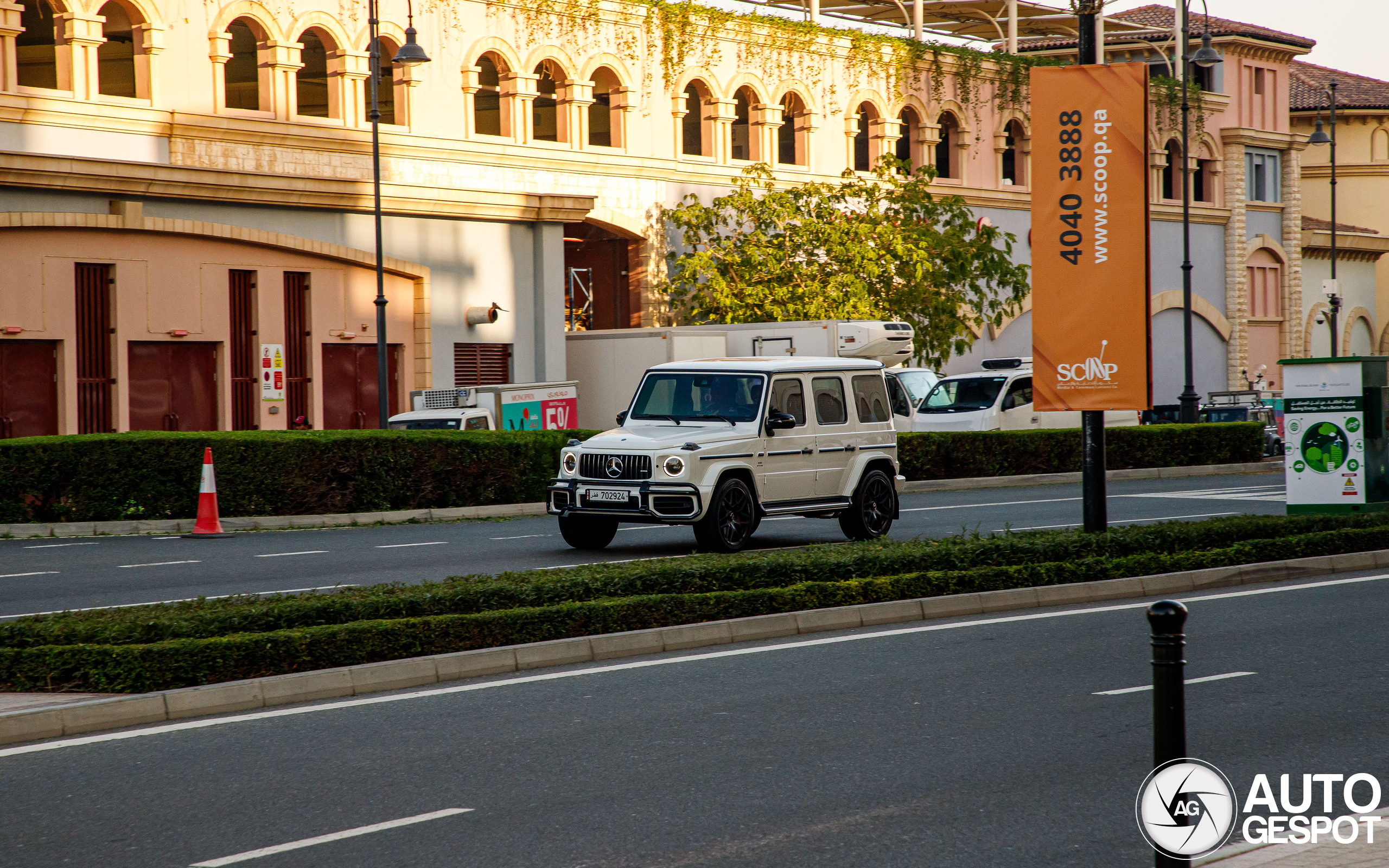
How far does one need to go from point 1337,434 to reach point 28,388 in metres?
21.9

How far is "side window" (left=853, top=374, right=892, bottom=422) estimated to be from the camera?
1794 centimetres

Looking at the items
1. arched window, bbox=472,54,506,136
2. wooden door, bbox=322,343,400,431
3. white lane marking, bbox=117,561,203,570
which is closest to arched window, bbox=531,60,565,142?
arched window, bbox=472,54,506,136

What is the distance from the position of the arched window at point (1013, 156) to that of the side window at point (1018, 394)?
2059 cm

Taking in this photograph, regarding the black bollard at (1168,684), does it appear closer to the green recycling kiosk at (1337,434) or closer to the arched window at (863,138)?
the green recycling kiosk at (1337,434)

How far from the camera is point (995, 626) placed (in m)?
11.9

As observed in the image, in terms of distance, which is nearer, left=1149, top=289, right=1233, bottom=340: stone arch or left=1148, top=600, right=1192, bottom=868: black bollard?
left=1148, top=600, right=1192, bottom=868: black bollard

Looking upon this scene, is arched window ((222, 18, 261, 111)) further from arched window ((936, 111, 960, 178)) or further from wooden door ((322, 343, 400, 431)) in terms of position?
arched window ((936, 111, 960, 178))

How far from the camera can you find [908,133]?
48250 mm

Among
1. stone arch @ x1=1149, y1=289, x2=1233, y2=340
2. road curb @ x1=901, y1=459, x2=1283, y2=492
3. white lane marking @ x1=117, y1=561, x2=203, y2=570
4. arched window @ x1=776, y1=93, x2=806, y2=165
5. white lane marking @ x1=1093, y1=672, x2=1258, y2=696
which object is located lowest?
white lane marking @ x1=1093, y1=672, x2=1258, y2=696

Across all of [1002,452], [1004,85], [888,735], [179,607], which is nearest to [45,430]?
[1002,452]

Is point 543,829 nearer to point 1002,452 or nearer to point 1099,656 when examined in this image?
point 1099,656

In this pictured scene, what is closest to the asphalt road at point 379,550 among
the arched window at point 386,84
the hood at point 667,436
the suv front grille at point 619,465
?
the suv front grille at point 619,465

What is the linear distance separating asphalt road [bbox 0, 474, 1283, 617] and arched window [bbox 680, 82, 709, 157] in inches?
786

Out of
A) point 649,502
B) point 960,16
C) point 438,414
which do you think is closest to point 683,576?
point 649,502
